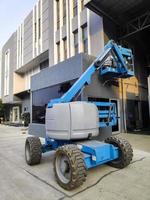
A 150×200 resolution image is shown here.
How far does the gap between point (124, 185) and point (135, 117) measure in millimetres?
10658

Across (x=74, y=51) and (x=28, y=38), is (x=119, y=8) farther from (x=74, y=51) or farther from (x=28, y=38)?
(x=28, y=38)

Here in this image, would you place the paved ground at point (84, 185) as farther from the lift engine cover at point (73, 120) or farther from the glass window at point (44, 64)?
the glass window at point (44, 64)

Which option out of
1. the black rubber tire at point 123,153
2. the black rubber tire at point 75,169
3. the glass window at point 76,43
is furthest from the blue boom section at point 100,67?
the glass window at point 76,43

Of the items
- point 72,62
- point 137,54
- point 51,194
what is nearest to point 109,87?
point 72,62

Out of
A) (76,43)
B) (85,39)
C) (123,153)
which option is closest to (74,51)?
(76,43)

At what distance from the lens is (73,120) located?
4.23 metres

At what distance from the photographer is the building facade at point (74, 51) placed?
10.1m

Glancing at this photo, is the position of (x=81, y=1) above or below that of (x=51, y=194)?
above

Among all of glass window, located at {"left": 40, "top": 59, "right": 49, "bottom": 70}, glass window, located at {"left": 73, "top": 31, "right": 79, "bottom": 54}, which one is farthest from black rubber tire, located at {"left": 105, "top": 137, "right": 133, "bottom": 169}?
glass window, located at {"left": 40, "top": 59, "right": 49, "bottom": 70}

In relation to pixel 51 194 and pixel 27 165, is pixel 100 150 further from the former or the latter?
pixel 27 165

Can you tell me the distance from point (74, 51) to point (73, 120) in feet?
34.0

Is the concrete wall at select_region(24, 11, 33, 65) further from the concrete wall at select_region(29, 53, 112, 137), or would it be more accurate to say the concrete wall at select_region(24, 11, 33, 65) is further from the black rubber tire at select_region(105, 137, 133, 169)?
the black rubber tire at select_region(105, 137, 133, 169)

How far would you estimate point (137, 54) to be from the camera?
1484cm

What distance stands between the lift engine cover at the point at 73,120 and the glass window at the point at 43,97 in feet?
16.8
